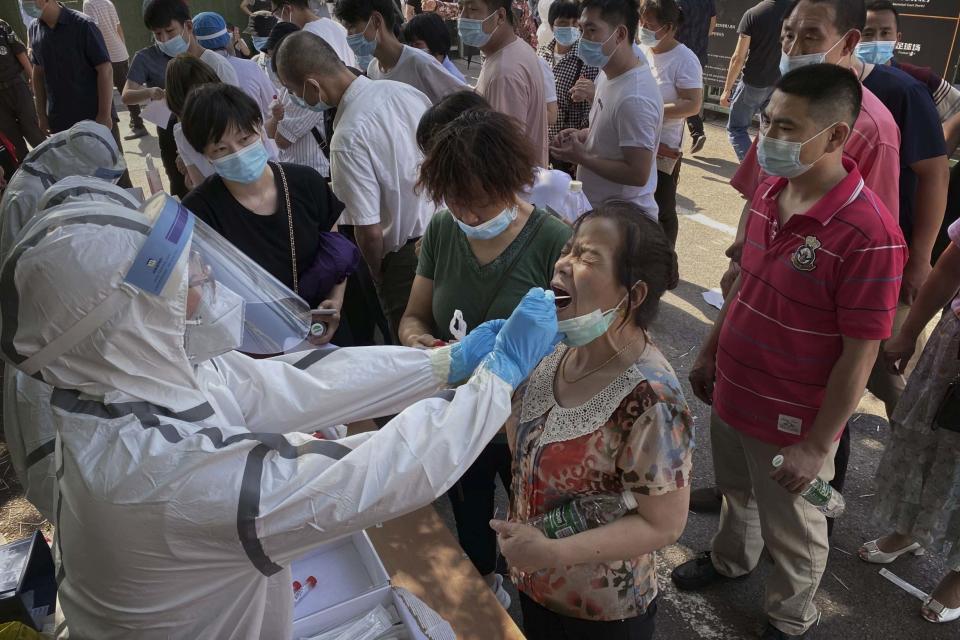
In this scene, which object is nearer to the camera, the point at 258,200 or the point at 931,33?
the point at 258,200

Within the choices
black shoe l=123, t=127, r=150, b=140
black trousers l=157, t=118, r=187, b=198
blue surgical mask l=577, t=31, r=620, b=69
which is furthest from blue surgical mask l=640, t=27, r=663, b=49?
black shoe l=123, t=127, r=150, b=140

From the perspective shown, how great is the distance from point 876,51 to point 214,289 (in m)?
3.73

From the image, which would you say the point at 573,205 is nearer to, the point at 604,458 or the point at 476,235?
the point at 476,235

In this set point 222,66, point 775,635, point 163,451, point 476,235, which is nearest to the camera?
point 163,451

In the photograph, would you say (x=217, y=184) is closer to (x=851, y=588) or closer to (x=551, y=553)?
(x=551, y=553)

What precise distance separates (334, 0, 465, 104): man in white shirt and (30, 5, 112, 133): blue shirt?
10.5 ft

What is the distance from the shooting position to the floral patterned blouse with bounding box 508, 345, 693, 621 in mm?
1616

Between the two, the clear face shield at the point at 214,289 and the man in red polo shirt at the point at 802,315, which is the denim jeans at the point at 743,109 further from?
the clear face shield at the point at 214,289

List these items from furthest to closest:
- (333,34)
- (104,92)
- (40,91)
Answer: (40,91)
(104,92)
(333,34)

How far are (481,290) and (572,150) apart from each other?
1.80 meters

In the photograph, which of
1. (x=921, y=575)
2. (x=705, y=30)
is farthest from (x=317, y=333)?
(x=705, y=30)

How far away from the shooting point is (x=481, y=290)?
2385mm

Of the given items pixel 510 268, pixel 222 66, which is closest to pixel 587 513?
pixel 510 268

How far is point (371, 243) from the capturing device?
3.36 m
